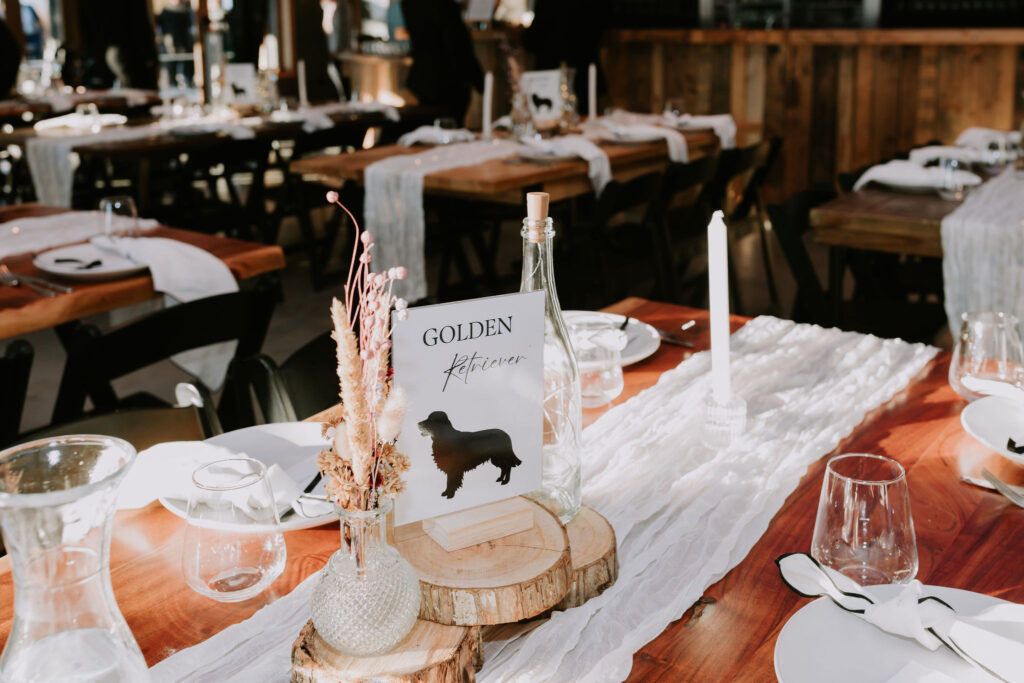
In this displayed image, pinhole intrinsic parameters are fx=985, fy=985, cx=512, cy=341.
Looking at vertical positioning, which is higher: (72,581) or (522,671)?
(72,581)

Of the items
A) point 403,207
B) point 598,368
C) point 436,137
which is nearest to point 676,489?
point 598,368

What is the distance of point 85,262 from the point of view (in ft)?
7.47

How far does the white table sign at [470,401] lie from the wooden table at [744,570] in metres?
0.19

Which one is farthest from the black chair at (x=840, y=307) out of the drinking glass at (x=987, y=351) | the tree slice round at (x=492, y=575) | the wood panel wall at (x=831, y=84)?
the wood panel wall at (x=831, y=84)

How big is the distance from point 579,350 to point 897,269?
2485 millimetres

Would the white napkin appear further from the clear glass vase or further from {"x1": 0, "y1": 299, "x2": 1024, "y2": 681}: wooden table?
the clear glass vase

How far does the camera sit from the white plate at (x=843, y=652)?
2.50 feet

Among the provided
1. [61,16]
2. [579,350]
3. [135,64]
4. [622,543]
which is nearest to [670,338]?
[579,350]

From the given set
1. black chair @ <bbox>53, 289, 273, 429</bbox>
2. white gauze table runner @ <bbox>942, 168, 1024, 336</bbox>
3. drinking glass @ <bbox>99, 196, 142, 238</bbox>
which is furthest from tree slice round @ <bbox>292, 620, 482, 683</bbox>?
white gauze table runner @ <bbox>942, 168, 1024, 336</bbox>

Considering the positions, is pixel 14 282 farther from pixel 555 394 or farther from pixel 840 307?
pixel 840 307

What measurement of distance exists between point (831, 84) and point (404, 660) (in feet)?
19.7

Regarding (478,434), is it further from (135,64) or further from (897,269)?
(135,64)

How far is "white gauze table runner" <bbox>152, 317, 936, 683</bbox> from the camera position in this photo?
0.82 metres

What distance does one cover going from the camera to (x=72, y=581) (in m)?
0.62
